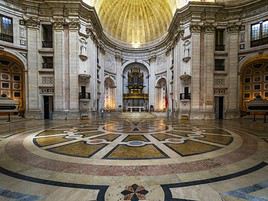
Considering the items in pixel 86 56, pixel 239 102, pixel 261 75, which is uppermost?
pixel 86 56

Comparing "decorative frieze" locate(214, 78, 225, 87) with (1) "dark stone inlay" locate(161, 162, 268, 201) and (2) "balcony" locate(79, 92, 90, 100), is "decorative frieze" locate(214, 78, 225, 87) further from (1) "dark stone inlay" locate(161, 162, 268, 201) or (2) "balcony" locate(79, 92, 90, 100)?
(1) "dark stone inlay" locate(161, 162, 268, 201)

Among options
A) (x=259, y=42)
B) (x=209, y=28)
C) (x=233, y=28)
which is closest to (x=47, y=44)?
(x=209, y=28)

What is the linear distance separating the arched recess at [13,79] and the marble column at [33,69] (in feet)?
3.51

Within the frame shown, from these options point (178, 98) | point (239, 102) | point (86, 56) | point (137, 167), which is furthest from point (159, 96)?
point (137, 167)

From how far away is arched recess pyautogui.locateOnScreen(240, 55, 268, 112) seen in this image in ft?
55.8

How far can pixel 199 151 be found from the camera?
507cm

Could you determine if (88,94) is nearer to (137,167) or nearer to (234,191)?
(137,167)

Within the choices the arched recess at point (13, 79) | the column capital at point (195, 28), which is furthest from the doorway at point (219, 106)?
the arched recess at point (13, 79)

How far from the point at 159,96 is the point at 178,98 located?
12.1 m

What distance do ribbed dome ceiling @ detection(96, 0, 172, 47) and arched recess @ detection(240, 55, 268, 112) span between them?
13955 millimetres

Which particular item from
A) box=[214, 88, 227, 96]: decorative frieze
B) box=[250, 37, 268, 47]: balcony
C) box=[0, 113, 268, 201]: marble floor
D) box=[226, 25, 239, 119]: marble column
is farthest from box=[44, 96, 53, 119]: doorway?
box=[250, 37, 268, 47]: balcony

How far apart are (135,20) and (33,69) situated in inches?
828

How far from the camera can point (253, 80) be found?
17750 mm

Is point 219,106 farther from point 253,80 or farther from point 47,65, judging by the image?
point 47,65
